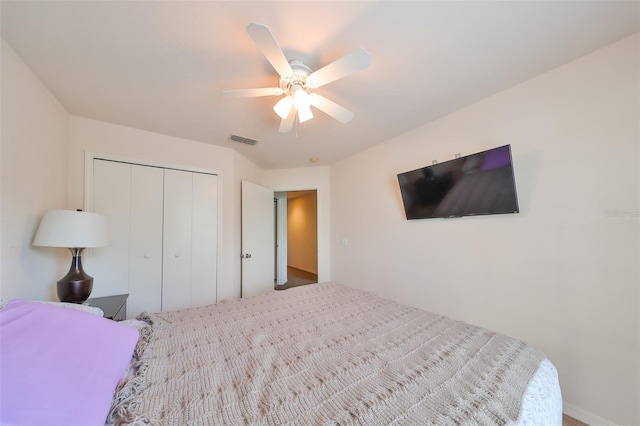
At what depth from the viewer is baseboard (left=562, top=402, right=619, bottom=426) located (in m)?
1.42

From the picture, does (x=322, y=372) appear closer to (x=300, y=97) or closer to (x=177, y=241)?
(x=300, y=97)

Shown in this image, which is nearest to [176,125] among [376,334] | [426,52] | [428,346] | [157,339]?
[157,339]

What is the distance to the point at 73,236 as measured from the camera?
157 cm

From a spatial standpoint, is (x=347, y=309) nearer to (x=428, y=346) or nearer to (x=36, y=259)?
(x=428, y=346)

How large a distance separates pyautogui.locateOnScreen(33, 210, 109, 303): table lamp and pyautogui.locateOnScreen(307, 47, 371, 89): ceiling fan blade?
6.08 feet

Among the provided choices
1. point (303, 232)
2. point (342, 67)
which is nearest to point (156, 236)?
point (342, 67)

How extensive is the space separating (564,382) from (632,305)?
678mm

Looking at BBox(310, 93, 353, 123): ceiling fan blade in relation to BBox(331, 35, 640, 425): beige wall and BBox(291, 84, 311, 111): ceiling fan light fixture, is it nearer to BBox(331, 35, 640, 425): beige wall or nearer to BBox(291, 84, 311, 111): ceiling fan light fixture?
BBox(291, 84, 311, 111): ceiling fan light fixture

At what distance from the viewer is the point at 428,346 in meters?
1.13

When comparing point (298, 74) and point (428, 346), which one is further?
point (298, 74)

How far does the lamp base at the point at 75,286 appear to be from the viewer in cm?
164

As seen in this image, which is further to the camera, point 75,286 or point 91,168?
point 91,168

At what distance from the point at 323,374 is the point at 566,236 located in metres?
1.87

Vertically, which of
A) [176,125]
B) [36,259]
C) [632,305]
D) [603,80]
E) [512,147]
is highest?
[176,125]
